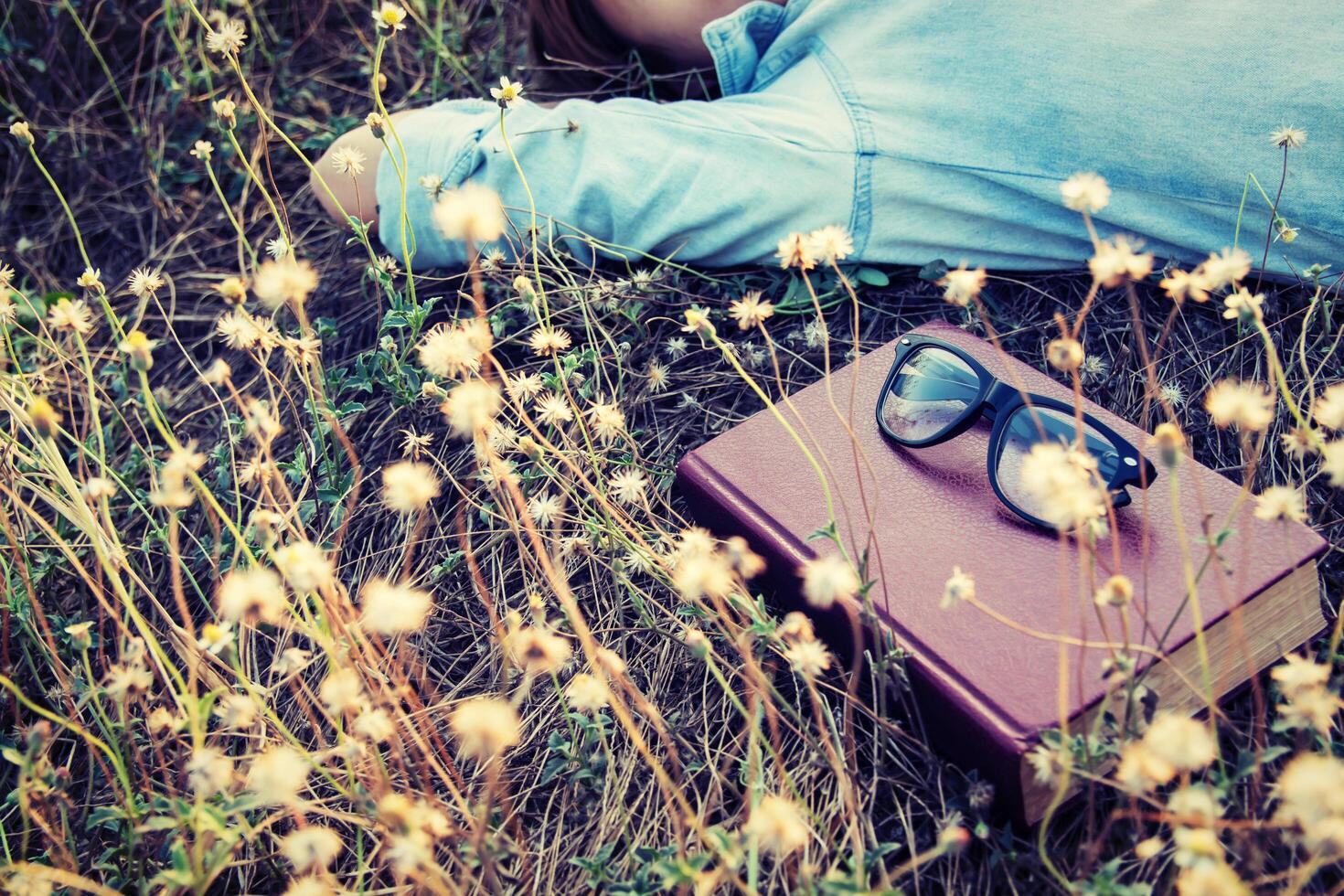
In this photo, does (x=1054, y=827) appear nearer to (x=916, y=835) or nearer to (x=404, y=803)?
(x=916, y=835)

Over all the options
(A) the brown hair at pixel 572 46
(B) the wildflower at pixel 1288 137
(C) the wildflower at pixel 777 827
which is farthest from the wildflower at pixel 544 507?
(B) the wildflower at pixel 1288 137

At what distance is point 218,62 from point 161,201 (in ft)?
1.58

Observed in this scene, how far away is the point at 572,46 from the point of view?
234 cm

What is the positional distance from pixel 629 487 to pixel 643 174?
Answer: 662 mm

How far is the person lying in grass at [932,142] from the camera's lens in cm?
155

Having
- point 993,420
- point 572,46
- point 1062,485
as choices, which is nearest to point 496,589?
point 993,420

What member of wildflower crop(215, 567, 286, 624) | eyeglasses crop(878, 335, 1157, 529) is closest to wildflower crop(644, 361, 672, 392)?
eyeglasses crop(878, 335, 1157, 529)

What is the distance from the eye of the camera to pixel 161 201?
2.49 metres

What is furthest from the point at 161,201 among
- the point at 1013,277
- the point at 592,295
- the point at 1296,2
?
the point at 1296,2

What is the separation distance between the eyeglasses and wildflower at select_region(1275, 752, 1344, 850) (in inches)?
18.0

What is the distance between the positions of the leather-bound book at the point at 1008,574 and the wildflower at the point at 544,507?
0.23 meters

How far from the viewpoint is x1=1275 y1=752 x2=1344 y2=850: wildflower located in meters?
0.80

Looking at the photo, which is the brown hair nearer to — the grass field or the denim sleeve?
the grass field

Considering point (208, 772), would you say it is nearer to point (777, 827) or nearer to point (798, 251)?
point (777, 827)
